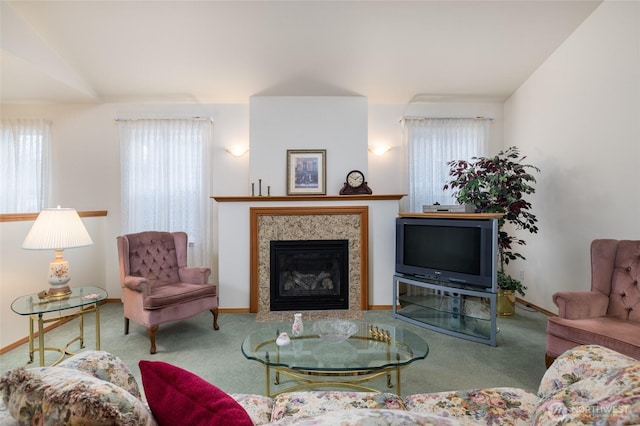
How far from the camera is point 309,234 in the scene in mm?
3652

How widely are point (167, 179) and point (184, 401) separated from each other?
3.79 m

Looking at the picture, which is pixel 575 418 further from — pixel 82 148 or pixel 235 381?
pixel 82 148

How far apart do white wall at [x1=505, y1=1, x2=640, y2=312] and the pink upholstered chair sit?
3803 millimetres

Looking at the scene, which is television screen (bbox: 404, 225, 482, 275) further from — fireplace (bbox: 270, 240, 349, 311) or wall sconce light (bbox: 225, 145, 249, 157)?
wall sconce light (bbox: 225, 145, 249, 157)

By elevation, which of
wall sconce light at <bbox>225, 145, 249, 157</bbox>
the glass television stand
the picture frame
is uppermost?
wall sconce light at <bbox>225, 145, 249, 157</bbox>

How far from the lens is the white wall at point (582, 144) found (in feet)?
8.64

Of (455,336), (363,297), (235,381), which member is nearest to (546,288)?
(455,336)

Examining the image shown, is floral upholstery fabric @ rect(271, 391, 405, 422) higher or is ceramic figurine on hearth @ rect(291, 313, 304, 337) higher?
floral upholstery fabric @ rect(271, 391, 405, 422)

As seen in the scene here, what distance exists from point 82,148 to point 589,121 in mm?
6055

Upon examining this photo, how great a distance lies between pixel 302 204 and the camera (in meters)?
3.65

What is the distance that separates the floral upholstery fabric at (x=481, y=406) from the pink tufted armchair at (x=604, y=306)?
1.06 metres

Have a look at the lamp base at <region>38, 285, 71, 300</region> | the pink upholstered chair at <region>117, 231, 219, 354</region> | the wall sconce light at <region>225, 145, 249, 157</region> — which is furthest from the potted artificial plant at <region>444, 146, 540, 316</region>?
the lamp base at <region>38, 285, 71, 300</region>

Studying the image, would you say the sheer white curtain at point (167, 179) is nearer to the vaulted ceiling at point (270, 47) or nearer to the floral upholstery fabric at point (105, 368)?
the vaulted ceiling at point (270, 47)

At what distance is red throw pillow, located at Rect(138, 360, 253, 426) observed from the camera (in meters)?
0.72
